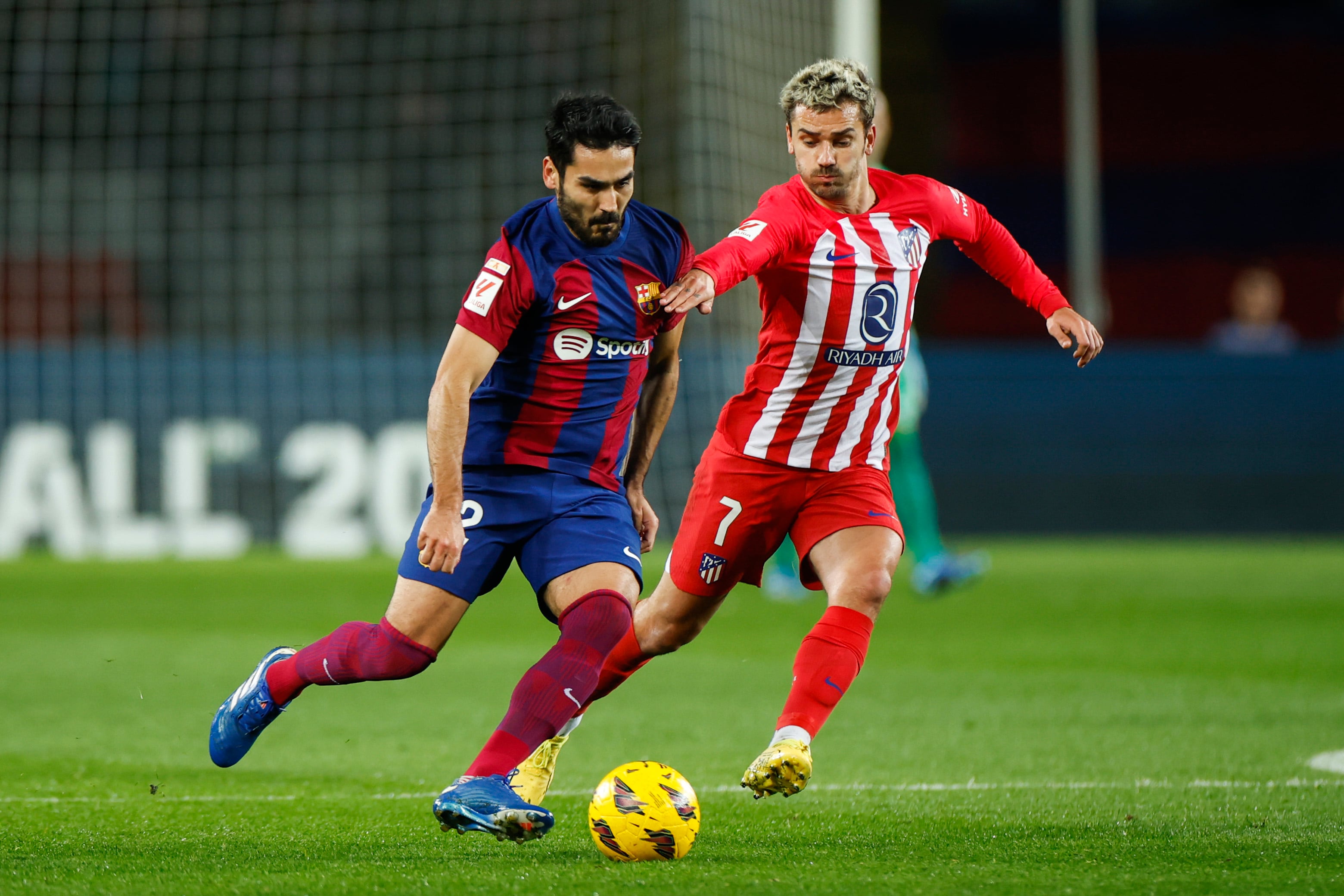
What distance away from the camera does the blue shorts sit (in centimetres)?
421

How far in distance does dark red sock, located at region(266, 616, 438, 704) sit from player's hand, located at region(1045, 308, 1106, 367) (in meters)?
1.90

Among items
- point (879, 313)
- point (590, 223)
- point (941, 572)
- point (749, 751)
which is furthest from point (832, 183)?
point (941, 572)

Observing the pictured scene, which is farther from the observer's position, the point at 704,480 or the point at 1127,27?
the point at 1127,27

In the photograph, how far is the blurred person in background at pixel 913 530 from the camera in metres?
9.36

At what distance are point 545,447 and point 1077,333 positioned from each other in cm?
150

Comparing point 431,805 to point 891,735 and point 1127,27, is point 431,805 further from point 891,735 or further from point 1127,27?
point 1127,27

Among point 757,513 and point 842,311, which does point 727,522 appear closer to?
point 757,513

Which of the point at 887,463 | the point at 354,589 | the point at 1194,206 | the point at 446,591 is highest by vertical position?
the point at 1194,206

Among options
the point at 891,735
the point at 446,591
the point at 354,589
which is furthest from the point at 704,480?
the point at 354,589

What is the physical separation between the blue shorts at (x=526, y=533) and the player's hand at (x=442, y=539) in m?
0.23

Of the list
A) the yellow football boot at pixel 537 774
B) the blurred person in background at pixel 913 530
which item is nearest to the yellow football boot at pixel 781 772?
the yellow football boot at pixel 537 774

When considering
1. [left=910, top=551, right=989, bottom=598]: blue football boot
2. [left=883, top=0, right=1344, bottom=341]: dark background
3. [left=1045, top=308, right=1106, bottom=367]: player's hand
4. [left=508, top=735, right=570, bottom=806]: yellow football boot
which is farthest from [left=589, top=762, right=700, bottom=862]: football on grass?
[left=883, top=0, right=1344, bottom=341]: dark background

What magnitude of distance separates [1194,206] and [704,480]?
23766mm

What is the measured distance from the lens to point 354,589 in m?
10.5
